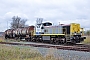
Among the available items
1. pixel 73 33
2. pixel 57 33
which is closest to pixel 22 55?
pixel 73 33

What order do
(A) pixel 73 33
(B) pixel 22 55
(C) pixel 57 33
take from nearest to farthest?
(B) pixel 22 55, (A) pixel 73 33, (C) pixel 57 33

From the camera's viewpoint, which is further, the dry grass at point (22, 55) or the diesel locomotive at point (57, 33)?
the diesel locomotive at point (57, 33)

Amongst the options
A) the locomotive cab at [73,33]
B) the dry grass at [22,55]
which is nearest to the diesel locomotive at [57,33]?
the locomotive cab at [73,33]

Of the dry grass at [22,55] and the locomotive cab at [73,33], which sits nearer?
the dry grass at [22,55]

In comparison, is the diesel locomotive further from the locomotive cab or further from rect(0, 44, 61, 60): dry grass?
rect(0, 44, 61, 60): dry grass

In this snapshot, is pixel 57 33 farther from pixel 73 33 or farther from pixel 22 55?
pixel 22 55

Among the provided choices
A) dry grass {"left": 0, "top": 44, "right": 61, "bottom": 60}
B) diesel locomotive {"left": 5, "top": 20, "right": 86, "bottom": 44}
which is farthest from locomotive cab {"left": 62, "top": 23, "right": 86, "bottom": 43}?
dry grass {"left": 0, "top": 44, "right": 61, "bottom": 60}

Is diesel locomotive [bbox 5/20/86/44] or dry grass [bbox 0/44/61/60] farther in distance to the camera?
diesel locomotive [bbox 5/20/86/44]

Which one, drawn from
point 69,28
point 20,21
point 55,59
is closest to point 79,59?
point 55,59

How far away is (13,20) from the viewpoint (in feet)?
324

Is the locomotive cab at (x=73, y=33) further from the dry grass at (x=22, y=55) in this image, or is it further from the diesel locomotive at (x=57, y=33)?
the dry grass at (x=22, y=55)

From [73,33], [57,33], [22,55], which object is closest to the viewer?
[22,55]

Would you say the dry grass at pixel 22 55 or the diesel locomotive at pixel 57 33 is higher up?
the diesel locomotive at pixel 57 33

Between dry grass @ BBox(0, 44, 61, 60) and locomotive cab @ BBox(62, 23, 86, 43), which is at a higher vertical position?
locomotive cab @ BBox(62, 23, 86, 43)
